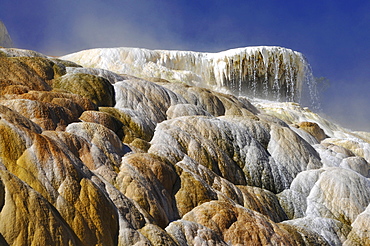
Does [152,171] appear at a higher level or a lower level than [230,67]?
lower

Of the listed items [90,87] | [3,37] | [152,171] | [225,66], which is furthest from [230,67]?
[152,171]

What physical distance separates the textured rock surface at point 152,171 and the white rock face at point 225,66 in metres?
10.6

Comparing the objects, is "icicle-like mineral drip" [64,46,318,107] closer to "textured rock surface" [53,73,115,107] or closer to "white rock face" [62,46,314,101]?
"white rock face" [62,46,314,101]

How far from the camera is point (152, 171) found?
A: 9422 millimetres

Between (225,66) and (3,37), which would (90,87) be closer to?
(225,66)

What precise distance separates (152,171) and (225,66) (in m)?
21.4

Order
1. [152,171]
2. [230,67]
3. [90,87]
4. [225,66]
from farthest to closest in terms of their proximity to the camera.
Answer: [230,67], [225,66], [90,87], [152,171]

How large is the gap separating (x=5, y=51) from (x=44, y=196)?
936cm

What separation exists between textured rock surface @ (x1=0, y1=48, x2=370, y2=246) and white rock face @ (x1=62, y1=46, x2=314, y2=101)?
10566 millimetres

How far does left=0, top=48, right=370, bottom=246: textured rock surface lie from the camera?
706cm

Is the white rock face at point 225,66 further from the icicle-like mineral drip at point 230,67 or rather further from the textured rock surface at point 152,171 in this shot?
the textured rock surface at point 152,171

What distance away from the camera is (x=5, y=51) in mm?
14930

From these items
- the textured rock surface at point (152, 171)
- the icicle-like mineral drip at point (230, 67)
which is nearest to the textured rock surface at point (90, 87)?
the textured rock surface at point (152, 171)

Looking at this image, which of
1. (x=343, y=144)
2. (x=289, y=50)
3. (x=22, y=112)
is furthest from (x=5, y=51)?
(x=289, y=50)
